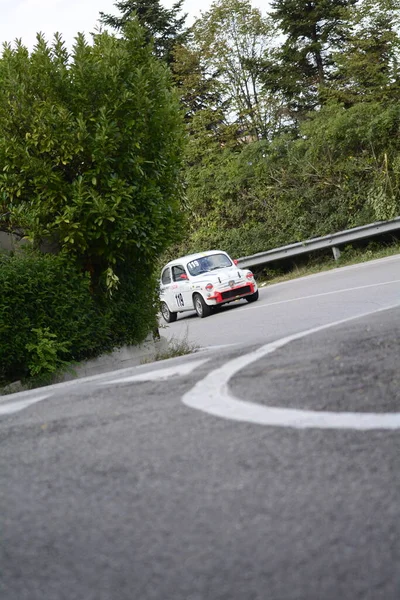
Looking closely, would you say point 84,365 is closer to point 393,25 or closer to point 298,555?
point 298,555

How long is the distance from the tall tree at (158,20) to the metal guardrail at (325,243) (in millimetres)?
16317

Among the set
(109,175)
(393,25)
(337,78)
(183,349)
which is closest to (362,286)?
(183,349)

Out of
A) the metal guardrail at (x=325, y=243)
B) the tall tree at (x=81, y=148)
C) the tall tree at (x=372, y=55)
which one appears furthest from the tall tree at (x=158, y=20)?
the tall tree at (x=81, y=148)

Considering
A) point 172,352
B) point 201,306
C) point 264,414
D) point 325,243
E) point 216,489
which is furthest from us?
point 325,243

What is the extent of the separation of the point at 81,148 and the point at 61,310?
2.08 metres

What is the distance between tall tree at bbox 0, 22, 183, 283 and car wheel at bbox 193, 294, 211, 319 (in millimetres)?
8159

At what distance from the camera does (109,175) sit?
893cm

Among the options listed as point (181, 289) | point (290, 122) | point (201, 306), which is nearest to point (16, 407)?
point (201, 306)

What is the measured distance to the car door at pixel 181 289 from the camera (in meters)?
18.2

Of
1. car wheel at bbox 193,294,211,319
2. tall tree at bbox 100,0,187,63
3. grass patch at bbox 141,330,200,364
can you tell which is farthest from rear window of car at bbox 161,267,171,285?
tall tree at bbox 100,0,187,63

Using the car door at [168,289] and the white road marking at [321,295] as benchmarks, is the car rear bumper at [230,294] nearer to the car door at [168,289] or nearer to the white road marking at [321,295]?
the white road marking at [321,295]

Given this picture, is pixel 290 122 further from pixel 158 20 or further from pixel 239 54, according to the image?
pixel 158 20

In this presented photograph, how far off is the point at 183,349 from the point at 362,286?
20.2 ft

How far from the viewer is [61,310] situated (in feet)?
27.9
